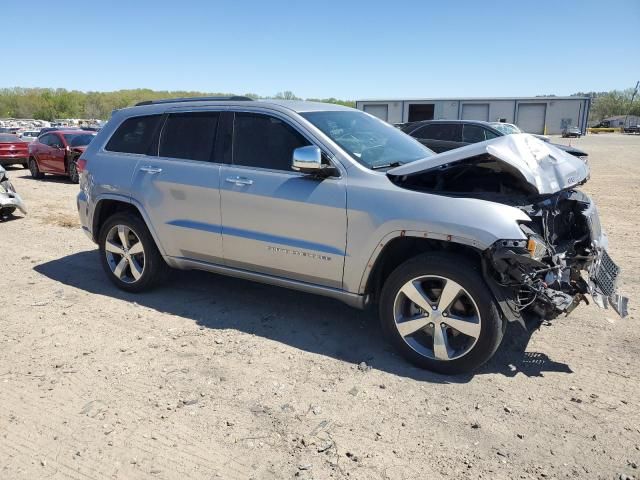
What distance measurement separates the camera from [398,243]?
3.81 m

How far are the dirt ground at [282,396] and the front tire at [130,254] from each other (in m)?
0.19

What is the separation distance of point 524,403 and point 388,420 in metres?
0.92

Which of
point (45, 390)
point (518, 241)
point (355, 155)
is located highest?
point (355, 155)

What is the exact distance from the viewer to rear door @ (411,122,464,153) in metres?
12.9

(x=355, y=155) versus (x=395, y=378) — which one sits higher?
(x=355, y=155)

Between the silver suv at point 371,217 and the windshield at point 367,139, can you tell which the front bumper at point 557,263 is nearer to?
the silver suv at point 371,217

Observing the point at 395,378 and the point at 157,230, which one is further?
the point at 157,230

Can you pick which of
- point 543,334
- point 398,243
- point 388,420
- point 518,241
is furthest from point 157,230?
point 543,334

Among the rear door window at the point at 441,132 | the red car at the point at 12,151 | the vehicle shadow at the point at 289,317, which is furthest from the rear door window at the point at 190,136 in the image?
the red car at the point at 12,151

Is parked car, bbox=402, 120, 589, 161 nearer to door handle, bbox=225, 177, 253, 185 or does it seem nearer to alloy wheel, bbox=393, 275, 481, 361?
door handle, bbox=225, 177, 253, 185

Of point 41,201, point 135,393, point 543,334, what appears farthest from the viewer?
point 41,201

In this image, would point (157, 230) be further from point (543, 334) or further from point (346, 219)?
point (543, 334)

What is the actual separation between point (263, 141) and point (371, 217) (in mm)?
1263

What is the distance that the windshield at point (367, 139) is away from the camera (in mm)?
4098
